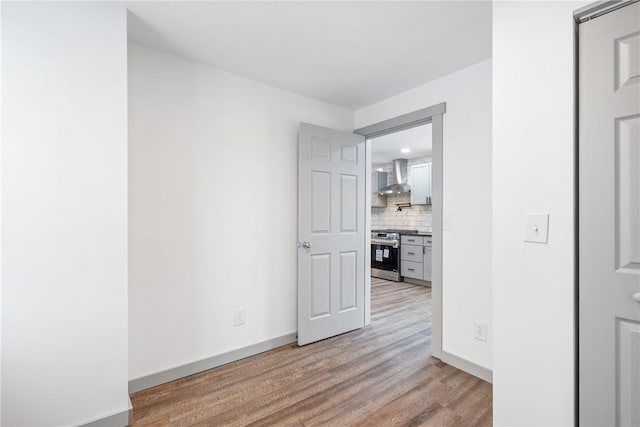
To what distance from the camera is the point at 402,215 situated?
659 centimetres

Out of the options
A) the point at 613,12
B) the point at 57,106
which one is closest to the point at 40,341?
the point at 57,106

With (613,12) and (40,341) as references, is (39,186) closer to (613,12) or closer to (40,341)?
(40,341)

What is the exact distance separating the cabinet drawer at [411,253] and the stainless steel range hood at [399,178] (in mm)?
1237

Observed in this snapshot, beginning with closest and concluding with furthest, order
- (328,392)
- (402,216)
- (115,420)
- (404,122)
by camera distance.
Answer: (115,420) < (328,392) < (404,122) < (402,216)

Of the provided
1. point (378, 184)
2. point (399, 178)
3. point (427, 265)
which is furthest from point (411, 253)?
point (378, 184)

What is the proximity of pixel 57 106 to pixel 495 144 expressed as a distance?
2197 mm

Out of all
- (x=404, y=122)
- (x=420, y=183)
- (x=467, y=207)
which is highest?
(x=404, y=122)

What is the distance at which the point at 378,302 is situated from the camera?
14.2 feet

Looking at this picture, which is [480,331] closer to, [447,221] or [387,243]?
[447,221]

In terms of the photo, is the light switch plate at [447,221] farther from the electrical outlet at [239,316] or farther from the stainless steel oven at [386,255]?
the stainless steel oven at [386,255]

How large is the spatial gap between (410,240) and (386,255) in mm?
595

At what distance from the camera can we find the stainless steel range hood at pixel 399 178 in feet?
20.6

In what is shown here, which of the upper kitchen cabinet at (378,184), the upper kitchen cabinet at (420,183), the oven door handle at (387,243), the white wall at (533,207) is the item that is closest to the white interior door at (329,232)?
the white wall at (533,207)

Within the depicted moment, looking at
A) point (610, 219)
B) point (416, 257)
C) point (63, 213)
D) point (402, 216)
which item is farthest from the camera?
point (402, 216)
